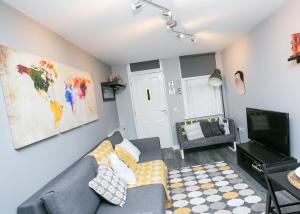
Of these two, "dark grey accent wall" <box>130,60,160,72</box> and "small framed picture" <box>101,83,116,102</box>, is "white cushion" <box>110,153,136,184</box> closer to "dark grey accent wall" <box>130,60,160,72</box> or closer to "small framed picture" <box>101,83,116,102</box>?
"small framed picture" <box>101,83,116,102</box>

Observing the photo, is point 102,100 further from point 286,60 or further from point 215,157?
point 286,60

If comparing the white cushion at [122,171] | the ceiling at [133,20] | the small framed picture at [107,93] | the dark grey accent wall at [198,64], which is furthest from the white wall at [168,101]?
the white cushion at [122,171]

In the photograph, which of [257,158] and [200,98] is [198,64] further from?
[257,158]

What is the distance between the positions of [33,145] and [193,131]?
3.69 meters

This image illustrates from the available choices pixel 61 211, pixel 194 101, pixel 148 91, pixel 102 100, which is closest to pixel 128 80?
pixel 148 91

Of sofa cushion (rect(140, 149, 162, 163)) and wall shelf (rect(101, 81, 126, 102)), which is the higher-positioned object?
wall shelf (rect(101, 81, 126, 102))

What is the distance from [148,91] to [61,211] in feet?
13.7

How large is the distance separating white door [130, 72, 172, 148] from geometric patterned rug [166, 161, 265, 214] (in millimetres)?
1786

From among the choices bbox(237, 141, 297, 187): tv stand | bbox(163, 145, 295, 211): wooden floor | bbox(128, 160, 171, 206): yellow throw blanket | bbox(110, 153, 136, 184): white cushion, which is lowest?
bbox(163, 145, 295, 211): wooden floor

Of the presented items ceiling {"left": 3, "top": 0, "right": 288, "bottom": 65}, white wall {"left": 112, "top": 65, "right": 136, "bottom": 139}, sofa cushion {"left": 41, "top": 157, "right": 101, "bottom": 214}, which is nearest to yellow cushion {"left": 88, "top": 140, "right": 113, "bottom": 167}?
sofa cushion {"left": 41, "top": 157, "right": 101, "bottom": 214}

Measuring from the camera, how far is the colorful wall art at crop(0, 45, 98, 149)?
166cm

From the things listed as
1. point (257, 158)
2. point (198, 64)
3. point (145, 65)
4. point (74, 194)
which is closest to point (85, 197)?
point (74, 194)

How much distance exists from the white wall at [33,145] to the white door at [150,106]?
2.29 meters

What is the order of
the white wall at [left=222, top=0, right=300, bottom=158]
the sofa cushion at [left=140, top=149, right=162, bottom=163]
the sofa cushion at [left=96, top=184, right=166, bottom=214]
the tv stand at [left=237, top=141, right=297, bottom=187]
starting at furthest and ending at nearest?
the sofa cushion at [left=140, top=149, right=162, bottom=163] < the tv stand at [left=237, top=141, right=297, bottom=187] < the white wall at [left=222, top=0, right=300, bottom=158] < the sofa cushion at [left=96, top=184, right=166, bottom=214]
